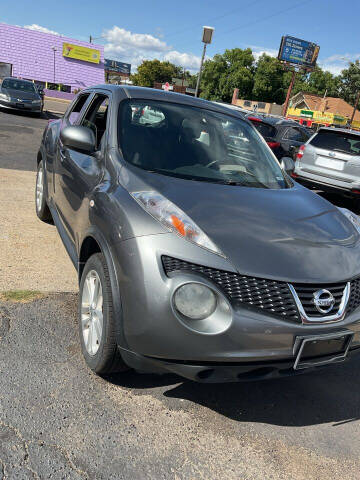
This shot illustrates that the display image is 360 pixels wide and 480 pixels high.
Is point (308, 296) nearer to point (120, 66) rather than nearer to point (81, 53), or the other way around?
point (81, 53)

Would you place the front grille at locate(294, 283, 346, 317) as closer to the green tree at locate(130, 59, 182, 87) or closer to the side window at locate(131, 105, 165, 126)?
the side window at locate(131, 105, 165, 126)

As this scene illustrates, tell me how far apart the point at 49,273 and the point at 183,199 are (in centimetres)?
200

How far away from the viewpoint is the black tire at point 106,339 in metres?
2.41

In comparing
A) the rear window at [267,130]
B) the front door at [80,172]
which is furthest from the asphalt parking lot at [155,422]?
the rear window at [267,130]

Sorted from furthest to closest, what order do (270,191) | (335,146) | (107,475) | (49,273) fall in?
(335,146) < (49,273) < (270,191) < (107,475)

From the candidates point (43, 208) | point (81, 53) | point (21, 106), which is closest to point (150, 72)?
point (81, 53)

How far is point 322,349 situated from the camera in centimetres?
231

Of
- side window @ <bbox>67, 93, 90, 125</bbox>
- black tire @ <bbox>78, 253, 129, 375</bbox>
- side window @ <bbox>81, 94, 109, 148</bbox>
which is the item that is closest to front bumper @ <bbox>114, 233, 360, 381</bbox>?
black tire @ <bbox>78, 253, 129, 375</bbox>

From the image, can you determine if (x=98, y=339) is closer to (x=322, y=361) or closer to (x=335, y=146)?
(x=322, y=361)

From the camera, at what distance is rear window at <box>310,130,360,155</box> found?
8992 millimetres

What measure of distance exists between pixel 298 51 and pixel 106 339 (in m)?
70.4

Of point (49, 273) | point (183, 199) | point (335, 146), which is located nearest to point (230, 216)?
point (183, 199)

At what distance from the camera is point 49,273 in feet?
13.4

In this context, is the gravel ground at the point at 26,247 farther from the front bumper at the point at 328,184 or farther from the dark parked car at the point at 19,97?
the dark parked car at the point at 19,97
